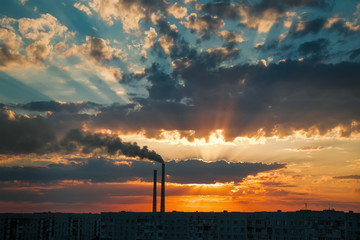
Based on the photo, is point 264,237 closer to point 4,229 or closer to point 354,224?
point 354,224

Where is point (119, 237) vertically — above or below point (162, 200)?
below

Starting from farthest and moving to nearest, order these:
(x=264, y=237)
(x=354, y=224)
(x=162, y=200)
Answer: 1. (x=162, y=200)
2. (x=264, y=237)
3. (x=354, y=224)

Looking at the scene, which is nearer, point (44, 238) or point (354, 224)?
point (354, 224)

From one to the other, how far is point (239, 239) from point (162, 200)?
126ft

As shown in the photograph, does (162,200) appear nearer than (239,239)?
No

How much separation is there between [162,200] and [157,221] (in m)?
28.3

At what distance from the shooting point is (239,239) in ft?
317

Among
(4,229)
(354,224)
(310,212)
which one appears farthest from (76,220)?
(354,224)

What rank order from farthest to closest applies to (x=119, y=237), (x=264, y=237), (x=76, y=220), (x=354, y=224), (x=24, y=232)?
(x=76, y=220) < (x=24, y=232) < (x=119, y=237) < (x=264, y=237) < (x=354, y=224)

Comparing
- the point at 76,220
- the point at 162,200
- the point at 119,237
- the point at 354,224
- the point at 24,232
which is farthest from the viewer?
the point at 76,220

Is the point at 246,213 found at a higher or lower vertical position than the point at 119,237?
higher

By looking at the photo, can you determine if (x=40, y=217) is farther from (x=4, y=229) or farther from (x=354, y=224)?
(x=354, y=224)

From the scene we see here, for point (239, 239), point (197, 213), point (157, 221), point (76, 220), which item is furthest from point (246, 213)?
point (76, 220)

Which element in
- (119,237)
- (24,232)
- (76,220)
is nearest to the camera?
(119,237)
